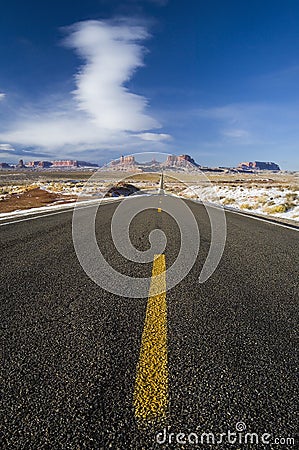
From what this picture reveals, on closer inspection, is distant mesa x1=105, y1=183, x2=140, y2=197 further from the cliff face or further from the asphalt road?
the asphalt road

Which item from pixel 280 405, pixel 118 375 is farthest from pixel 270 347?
pixel 118 375

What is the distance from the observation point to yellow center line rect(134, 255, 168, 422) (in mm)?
1356

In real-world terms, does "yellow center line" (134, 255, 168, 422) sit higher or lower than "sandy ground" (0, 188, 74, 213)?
higher

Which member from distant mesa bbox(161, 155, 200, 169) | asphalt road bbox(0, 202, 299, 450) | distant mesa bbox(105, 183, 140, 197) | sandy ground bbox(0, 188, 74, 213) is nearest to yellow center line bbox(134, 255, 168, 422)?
asphalt road bbox(0, 202, 299, 450)

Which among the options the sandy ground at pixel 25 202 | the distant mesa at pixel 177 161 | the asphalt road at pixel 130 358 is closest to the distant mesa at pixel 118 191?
the sandy ground at pixel 25 202

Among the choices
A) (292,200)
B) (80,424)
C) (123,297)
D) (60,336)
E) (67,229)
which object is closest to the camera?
(80,424)

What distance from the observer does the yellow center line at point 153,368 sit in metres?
1.36

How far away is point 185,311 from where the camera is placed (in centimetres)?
249

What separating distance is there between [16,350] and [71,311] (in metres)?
0.64

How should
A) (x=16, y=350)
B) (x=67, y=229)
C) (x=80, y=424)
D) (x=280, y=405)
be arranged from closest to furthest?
(x=80, y=424), (x=280, y=405), (x=16, y=350), (x=67, y=229)

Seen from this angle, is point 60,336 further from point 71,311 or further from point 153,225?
point 153,225

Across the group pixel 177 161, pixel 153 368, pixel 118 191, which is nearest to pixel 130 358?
pixel 153 368

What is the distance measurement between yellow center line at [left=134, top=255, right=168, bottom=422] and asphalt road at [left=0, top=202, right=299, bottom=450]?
38 mm

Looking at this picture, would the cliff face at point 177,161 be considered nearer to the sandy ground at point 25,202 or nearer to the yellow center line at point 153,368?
the yellow center line at point 153,368
